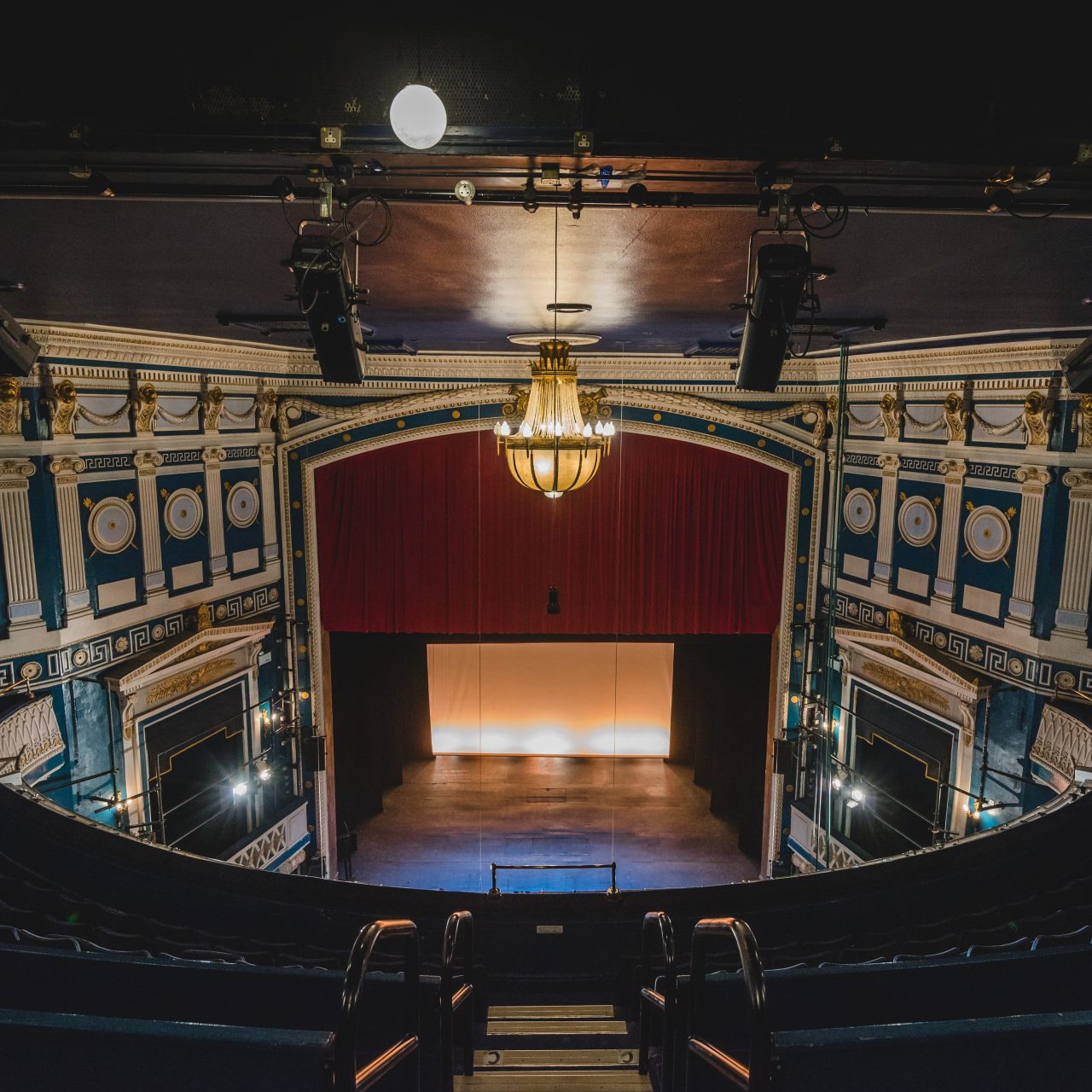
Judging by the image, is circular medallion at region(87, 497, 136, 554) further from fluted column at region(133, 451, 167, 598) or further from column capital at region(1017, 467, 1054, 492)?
column capital at region(1017, 467, 1054, 492)

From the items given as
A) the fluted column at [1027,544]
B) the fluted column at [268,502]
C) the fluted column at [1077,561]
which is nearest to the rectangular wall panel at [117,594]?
the fluted column at [268,502]

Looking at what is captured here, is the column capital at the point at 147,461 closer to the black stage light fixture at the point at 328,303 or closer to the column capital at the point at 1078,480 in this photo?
the black stage light fixture at the point at 328,303

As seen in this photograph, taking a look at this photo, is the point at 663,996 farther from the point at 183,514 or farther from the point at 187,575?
the point at 183,514

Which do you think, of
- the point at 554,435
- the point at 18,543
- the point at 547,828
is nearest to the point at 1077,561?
the point at 554,435

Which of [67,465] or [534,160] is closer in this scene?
[534,160]

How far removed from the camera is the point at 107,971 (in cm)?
229

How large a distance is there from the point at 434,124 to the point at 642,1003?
2948mm

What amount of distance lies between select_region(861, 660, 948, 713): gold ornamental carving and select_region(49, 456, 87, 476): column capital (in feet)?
25.6

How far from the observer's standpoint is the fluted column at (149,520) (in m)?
7.17

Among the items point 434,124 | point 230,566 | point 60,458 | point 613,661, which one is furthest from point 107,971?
point 613,661

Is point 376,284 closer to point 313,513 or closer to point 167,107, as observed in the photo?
point 167,107

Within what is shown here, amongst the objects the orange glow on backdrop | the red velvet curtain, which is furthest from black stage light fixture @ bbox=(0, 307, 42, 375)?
the orange glow on backdrop

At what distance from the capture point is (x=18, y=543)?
603 cm

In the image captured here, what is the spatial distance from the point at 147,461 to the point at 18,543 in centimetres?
148
